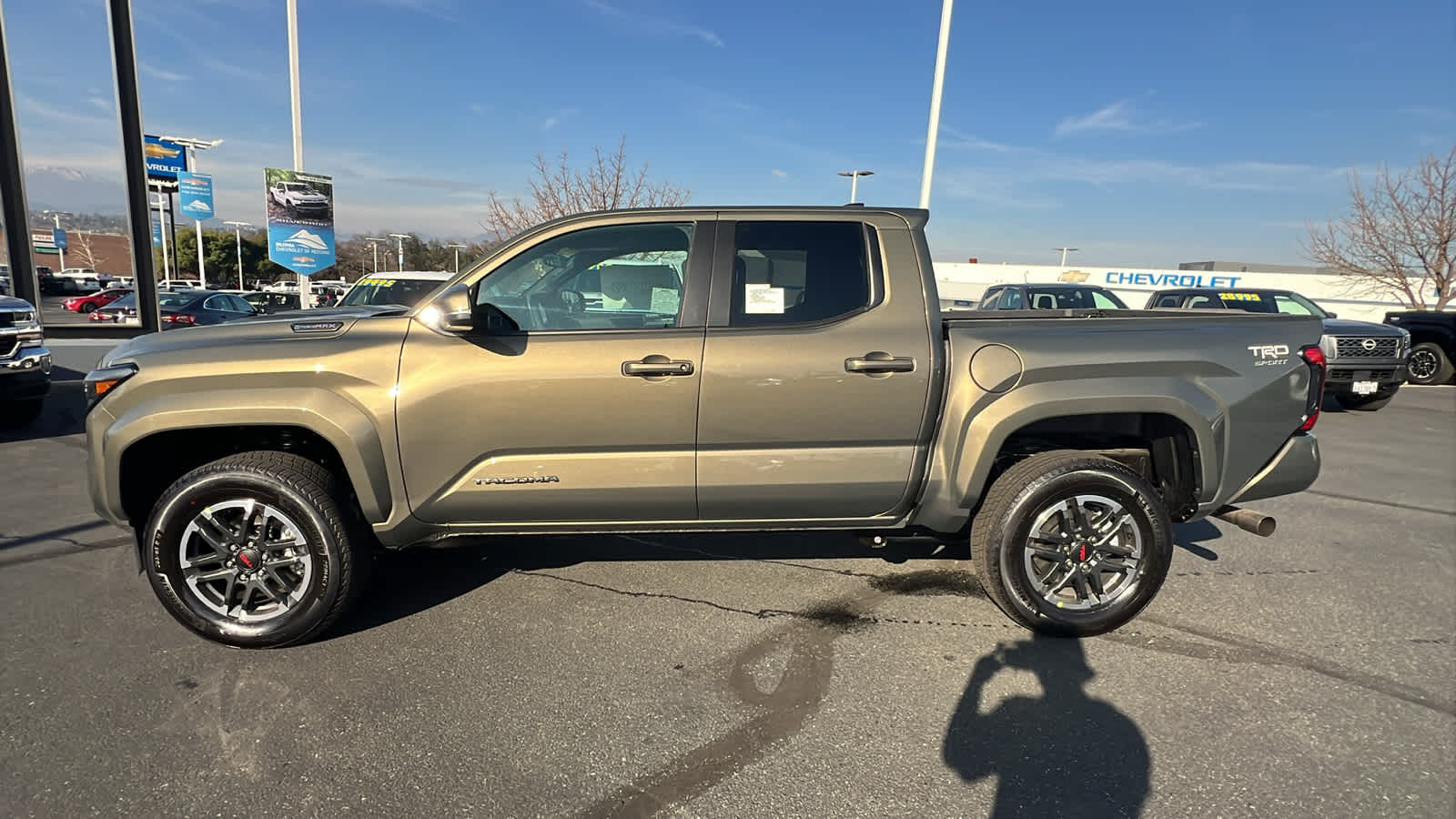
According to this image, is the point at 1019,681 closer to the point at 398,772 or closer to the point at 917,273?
the point at 917,273

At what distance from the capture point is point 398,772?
2.37 m

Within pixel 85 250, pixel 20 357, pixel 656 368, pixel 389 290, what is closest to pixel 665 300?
pixel 656 368

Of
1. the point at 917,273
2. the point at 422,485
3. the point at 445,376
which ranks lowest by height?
the point at 422,485

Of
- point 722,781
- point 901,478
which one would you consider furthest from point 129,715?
point 901,478

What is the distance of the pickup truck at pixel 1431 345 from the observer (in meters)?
13.0

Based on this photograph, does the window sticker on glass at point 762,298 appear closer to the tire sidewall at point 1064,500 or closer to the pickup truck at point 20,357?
the tire sidewall at point 1064,500

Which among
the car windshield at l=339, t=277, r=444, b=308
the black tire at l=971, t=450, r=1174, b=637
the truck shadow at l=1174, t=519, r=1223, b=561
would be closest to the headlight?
the black tire at l=971, t=450, r=1174, b=637

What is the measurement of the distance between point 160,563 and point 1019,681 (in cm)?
374

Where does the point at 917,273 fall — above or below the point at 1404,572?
above

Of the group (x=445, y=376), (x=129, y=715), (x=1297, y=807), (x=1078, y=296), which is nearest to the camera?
(x=1297, y=807)

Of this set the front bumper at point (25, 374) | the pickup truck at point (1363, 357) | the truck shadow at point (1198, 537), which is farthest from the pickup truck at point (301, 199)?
the truck shadow at point (1198, 537)

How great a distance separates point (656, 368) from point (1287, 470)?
10.0 feet

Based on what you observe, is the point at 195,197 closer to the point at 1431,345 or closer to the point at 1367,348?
the point at 1367,348

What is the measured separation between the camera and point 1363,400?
1039 centimetres
